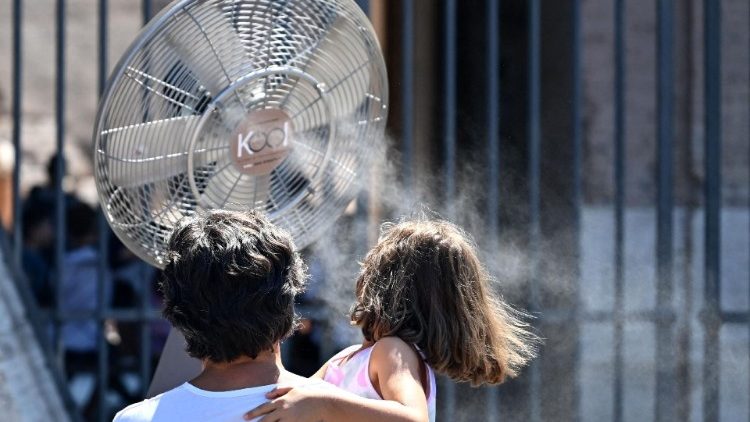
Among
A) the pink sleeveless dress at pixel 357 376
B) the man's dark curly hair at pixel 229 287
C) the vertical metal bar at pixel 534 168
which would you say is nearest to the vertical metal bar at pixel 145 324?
the vertical metal bar at pixel 534 168

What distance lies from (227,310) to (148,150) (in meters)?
0.54

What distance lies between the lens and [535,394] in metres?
4.34

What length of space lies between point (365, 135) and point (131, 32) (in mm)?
3948

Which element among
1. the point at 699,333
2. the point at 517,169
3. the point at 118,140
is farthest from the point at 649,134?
the point at 118,140

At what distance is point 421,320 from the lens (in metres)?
2.15

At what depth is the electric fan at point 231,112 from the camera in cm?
221

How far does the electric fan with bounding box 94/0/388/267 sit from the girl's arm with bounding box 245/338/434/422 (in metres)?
0.48

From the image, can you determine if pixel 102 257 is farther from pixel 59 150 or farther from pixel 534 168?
pixel 534 168

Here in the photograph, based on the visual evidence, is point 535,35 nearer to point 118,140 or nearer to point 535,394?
point 535,394

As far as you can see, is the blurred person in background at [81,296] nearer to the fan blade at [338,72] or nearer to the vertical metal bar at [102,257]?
the vertical metal bar at [102,257]

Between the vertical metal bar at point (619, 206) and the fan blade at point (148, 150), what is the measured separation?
7.73ft

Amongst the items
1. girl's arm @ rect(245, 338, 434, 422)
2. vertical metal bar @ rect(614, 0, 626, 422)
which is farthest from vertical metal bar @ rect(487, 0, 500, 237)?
girl's arm @ rect(245, 338, 434, 422)

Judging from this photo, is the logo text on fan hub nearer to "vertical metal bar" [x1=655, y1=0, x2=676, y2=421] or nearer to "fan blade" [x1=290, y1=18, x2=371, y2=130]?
"fan blade" [x1=290, y1=18, x2=371, y2=130]

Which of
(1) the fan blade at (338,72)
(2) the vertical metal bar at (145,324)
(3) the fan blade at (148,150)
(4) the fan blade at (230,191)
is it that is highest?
(1) the fan blade at (338,72)
